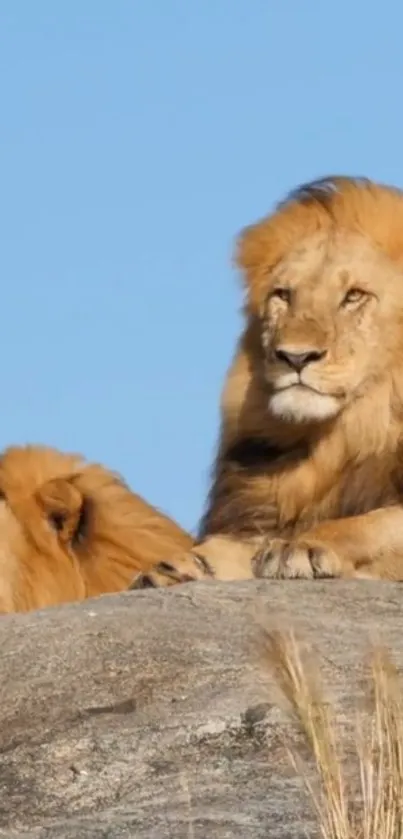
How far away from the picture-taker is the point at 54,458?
938 cm

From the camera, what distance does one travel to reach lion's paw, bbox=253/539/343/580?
7.10m

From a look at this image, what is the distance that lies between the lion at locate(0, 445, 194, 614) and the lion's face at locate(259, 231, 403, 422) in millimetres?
1400

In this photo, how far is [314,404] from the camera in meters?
7.38

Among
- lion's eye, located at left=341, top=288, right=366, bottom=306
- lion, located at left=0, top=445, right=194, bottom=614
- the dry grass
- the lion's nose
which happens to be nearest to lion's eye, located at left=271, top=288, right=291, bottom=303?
lion's eye, located at left=341, top=288, right=366, bottom=306

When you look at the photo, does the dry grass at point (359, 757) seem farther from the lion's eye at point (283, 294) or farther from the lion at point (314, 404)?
the lion's eye at point (283, 294)

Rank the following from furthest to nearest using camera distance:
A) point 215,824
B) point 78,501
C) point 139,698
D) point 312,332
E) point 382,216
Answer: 1. point 78,501
2. point 382,216
3. point 312,332
4. point 139,698
5. point 215,824

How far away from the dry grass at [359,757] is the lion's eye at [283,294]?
9.26 feet

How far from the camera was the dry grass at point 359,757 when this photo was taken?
458 centimetres

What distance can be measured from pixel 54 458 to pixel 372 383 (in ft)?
6.88

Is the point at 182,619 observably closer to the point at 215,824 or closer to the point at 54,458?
the point at 215,824

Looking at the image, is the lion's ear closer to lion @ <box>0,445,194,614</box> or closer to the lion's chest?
lion @ <box>0,445,194,614</box>

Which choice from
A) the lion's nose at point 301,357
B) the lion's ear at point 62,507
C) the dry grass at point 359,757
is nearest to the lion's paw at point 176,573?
the lion's nose at point 301,357

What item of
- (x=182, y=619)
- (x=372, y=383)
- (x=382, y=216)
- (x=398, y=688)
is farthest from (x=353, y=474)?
(x=398, y=688)

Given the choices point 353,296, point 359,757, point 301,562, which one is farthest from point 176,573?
point 359,757
